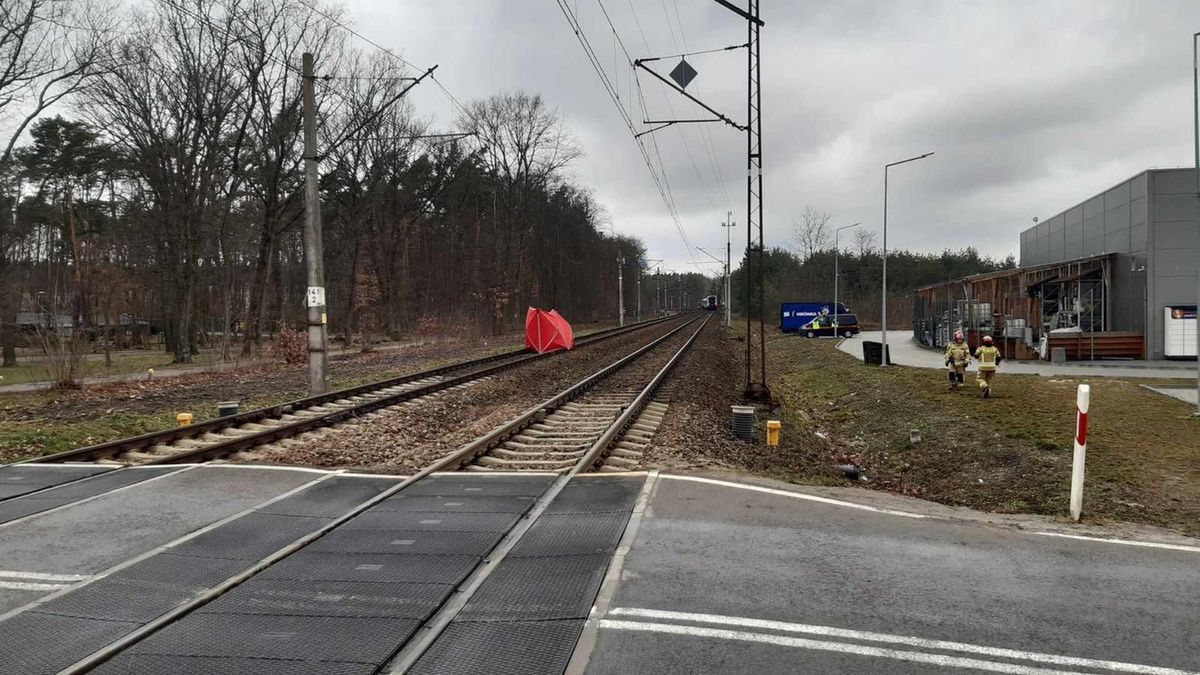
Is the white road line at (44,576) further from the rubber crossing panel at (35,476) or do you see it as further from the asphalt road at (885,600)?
the asphalt road at (885,600)

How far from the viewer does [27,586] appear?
4.68m

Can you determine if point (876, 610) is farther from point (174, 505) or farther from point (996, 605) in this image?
point (174, 505)

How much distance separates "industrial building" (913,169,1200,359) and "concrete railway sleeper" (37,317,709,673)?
26041mm

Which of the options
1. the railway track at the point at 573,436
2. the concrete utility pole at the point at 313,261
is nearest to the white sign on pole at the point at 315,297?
the concrete utility pole at the point at 313,261

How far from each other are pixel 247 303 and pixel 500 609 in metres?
32.7

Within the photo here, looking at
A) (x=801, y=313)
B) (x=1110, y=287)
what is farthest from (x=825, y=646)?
(x=801, y=313)

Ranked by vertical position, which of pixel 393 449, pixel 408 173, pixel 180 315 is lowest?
pixel 393 449

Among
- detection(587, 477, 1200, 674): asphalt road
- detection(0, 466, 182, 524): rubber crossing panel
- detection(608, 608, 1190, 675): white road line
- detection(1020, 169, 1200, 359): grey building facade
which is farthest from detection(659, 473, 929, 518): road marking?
detection(1020, 169, 1200, 359): grey building facade

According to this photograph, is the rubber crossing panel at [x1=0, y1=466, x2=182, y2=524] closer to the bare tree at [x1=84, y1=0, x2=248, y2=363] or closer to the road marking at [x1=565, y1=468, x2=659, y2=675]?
the road marking at [x1=565, y1=468, x2=659, y2=675]

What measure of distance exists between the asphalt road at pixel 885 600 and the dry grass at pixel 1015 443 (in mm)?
2928

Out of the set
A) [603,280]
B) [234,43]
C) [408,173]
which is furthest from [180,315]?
[603,280]

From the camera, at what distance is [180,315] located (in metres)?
31.2

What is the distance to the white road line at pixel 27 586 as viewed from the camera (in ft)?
15.2

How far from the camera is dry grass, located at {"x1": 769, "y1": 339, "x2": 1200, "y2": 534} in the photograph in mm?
8656
